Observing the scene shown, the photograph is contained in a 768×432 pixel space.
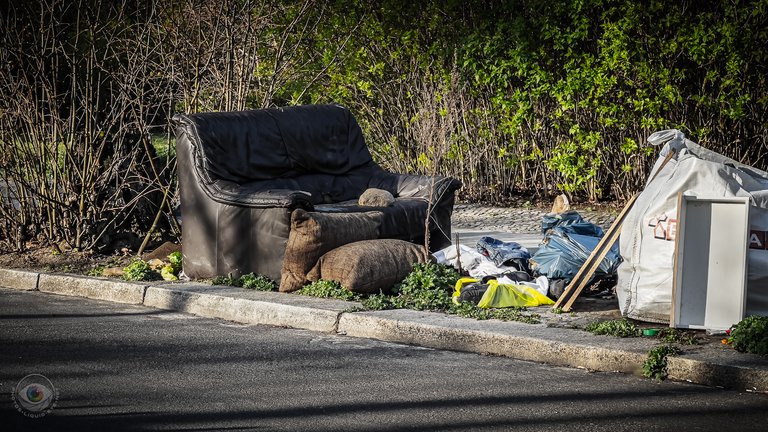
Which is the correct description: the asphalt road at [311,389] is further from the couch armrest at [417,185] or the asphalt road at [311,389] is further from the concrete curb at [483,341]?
the couch armrest at [417,185]

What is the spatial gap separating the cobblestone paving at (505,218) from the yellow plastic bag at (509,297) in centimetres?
407

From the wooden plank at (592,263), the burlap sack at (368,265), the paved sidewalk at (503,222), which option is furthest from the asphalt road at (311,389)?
the paved sidewalk at (503,222)

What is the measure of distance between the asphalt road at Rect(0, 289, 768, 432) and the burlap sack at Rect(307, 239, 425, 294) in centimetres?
83

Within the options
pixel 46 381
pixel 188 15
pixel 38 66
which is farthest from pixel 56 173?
pixel 46 381

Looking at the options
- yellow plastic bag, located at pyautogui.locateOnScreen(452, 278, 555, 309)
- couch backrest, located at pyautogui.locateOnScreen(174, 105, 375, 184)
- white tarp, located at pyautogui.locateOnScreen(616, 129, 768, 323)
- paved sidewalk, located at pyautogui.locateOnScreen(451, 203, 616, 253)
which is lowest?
yellow plastic bag, located at pyautogui.locateOnScreen(452, 278, 555, 309)

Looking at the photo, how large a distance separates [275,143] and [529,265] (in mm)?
2711

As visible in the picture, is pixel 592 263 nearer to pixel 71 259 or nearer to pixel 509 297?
pixel 509 297

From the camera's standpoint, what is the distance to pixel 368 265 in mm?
7719

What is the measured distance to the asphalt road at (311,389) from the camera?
4809 millimetres

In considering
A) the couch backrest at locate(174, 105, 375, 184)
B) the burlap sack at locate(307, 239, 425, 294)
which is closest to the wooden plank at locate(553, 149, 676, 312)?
the burlap sack at locate(307, 239, 425, 294)

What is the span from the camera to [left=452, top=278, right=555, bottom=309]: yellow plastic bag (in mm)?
7246

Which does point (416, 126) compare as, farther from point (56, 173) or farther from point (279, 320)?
point (279, 320)

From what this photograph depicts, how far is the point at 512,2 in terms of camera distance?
42.8 feet

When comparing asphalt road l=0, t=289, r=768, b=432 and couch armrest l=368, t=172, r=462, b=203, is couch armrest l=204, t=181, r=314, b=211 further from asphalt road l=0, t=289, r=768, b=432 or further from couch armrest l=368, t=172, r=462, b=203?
couch armrest l=368, t=172, r=462, b=203
